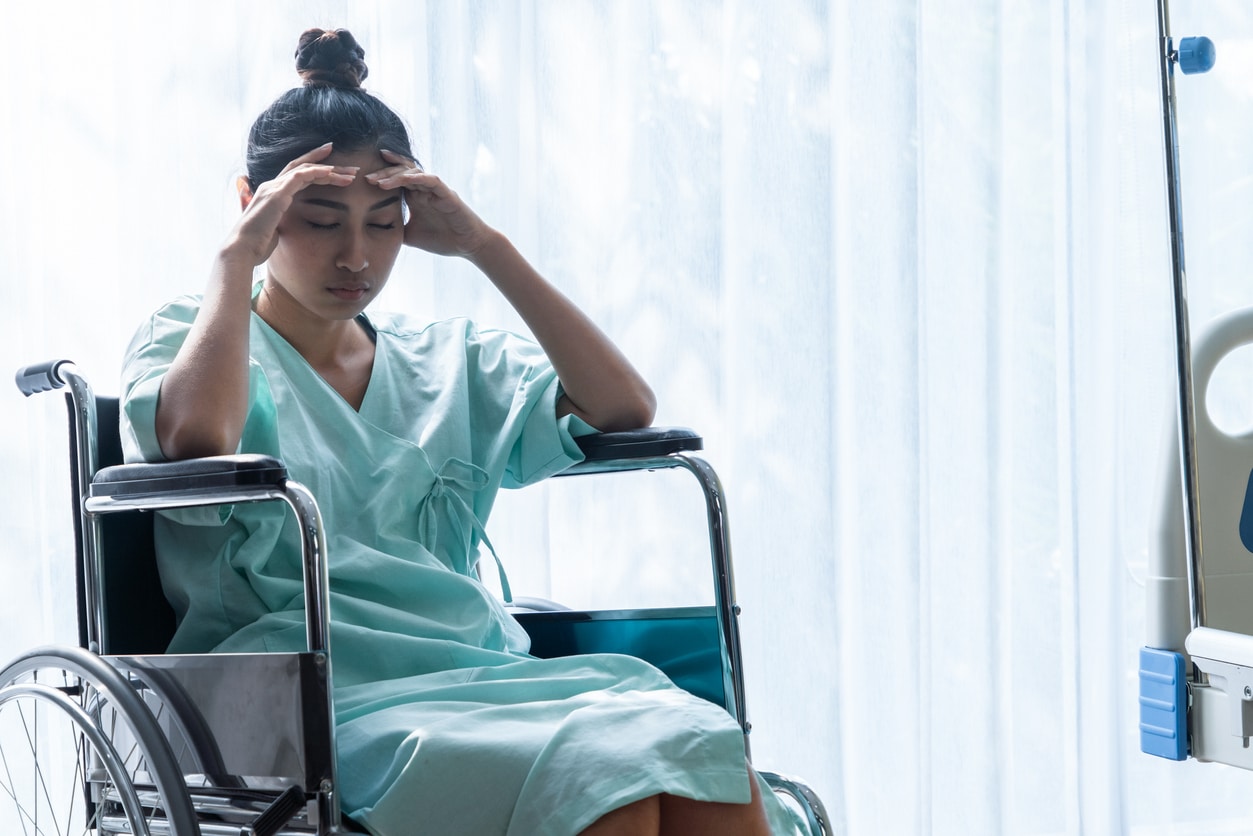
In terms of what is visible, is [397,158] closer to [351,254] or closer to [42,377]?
[351,254]

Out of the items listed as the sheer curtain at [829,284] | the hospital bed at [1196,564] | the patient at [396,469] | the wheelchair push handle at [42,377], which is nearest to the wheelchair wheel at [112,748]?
the patient at [396,469]

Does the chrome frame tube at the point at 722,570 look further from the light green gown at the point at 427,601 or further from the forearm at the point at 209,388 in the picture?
the forearm at the point at 209,388

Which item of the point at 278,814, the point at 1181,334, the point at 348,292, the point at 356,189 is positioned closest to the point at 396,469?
the point at 348,292

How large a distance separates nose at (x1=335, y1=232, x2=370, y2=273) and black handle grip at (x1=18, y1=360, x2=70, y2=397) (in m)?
0.28

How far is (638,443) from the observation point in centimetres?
130

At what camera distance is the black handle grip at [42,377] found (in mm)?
1199

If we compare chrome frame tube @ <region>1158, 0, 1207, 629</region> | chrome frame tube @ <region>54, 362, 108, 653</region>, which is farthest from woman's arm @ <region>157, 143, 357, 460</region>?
chrome frame tube @ <region>1158, 0, 1207, 629</region>

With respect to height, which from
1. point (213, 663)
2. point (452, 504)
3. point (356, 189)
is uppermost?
Answer: point (356, 189)

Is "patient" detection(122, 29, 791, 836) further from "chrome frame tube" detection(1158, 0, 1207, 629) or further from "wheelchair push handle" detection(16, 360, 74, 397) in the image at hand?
"chrome frame tube" detection(1158, 0, 1207, 629)


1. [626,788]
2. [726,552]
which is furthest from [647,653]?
[626,788]

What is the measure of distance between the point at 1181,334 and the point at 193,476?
1097 mm

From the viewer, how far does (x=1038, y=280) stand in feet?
7.23

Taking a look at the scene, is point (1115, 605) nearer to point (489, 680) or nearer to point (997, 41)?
point (997, 41)

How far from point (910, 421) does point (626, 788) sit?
1.33 meters
